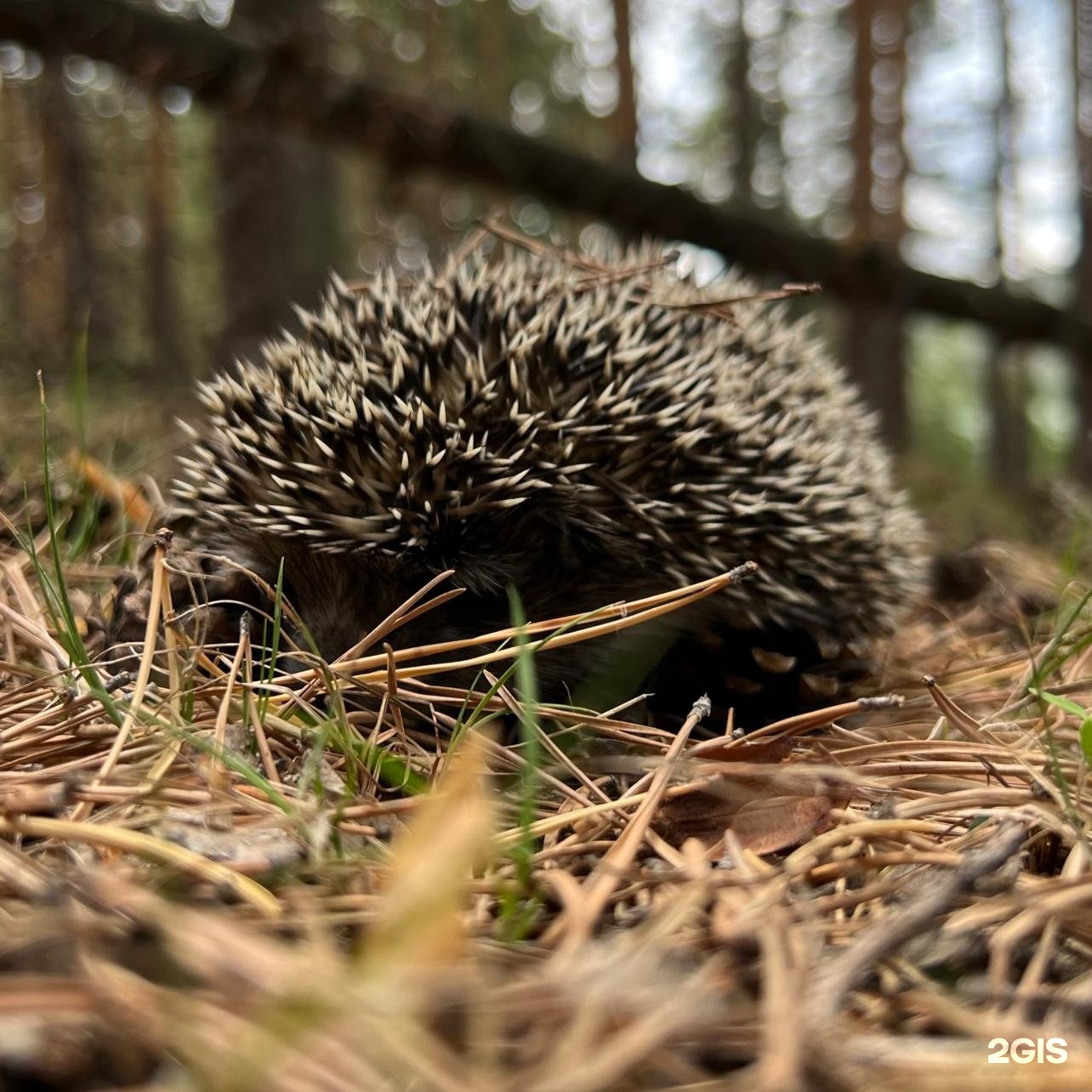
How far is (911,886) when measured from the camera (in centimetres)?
168

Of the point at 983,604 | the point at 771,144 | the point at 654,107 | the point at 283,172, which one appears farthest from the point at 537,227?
the point at 983,604

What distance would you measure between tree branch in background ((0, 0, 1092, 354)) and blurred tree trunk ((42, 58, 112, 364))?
41cm

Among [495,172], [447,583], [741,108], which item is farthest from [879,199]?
[447,583]

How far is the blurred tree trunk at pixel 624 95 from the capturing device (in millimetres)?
11000

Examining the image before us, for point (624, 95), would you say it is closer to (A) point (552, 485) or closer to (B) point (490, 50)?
(B) point (490, 50)

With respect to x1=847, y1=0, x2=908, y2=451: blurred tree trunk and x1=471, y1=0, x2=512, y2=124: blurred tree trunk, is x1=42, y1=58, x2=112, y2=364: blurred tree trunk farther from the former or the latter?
x1=847, y1=0, x2=908, y2=451: blurred tree trunk

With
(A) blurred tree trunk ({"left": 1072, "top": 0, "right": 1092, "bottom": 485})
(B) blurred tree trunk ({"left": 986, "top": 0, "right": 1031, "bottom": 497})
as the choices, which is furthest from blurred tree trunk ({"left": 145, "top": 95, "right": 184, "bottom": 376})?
(B) blurred tree trunk ({"left": 986, "top": 0, "right": 1031, "bottom": 497})

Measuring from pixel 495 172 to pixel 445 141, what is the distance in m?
0.48

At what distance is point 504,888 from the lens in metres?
1.50

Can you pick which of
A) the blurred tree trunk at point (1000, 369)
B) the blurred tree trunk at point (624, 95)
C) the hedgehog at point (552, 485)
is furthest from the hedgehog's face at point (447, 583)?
the blurred tree trunk at point (1000, 369)

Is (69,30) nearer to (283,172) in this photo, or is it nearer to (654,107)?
(283,172)

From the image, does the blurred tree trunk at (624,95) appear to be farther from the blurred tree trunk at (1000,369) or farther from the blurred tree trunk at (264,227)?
the blurred tree trunk at (1000,369)

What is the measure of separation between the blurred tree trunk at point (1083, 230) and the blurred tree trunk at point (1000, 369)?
23.3ft

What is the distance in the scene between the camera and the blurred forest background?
7.34m
